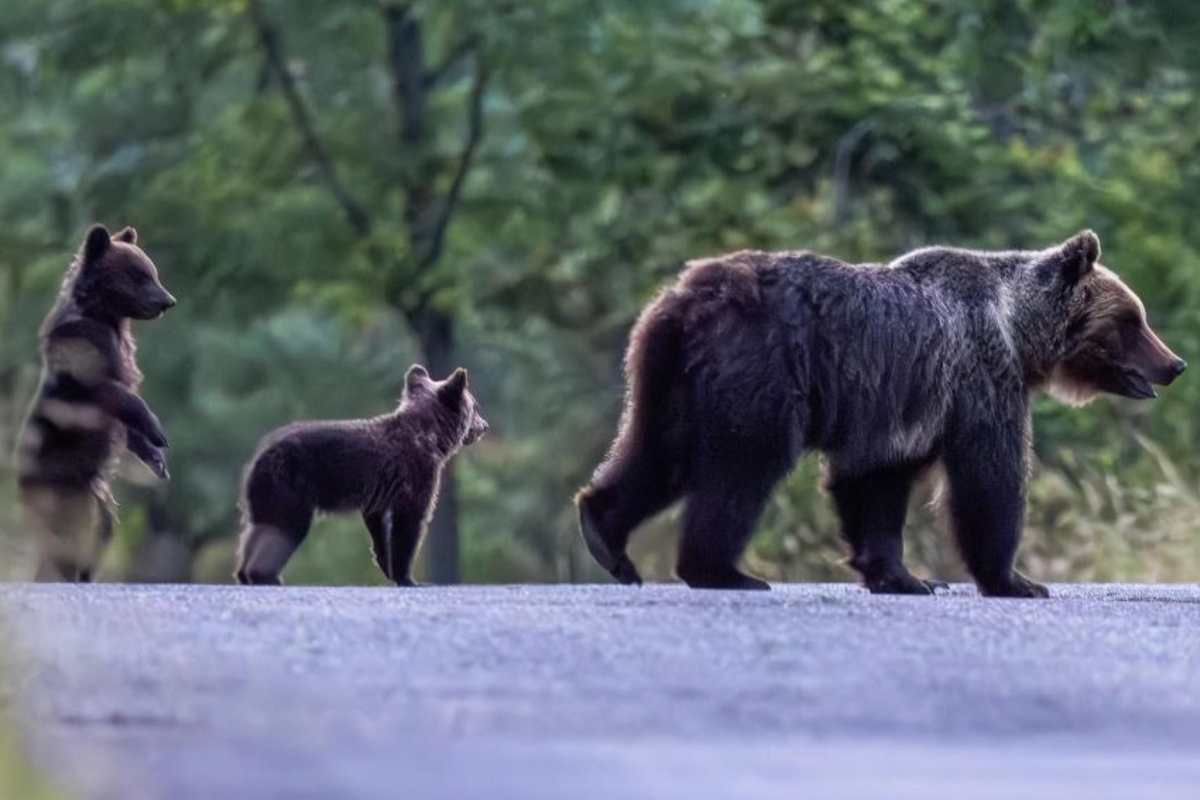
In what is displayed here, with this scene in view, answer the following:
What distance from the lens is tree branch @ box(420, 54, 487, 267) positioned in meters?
27.2

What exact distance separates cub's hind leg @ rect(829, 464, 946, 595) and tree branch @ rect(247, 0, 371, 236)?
1642 centimetres

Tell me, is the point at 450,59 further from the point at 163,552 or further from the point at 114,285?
the point at 114,285

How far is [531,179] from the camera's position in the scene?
2777 cm

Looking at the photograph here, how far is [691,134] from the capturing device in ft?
83.7

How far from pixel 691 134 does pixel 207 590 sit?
1567 centimetres

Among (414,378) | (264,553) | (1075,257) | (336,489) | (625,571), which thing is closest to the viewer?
(625,571)

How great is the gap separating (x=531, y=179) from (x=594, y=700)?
21116 millimetres

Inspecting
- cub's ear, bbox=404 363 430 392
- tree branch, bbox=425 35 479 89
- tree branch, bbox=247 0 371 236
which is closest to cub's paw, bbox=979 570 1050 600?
cub's ear, bbox=404 363 430 392

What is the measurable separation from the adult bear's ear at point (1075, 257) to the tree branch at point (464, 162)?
15.2 metres

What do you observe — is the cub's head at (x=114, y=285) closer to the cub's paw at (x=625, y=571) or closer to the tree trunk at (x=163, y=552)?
the cub's paw at (x=625, y=571)

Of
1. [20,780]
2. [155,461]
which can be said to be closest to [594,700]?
[20,780]

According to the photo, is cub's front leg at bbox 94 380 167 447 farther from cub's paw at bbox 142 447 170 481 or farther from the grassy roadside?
the grassy roadside

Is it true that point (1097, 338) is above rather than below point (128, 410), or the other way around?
above

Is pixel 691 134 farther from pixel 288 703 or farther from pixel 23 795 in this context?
pixel 23 795
